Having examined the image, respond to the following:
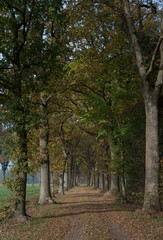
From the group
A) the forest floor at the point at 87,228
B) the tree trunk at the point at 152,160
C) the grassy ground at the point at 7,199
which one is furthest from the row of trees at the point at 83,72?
the forest floor at the point at 87,228

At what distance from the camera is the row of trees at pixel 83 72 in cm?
1116

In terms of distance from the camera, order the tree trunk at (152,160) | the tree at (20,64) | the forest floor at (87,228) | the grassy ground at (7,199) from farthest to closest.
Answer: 1. the tree trunk at (152,160)
2. the tree at (20,64)
3. the grassy ground at (7,199)
4. the forest floor at (87,228)

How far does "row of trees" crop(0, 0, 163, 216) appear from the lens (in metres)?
11.2

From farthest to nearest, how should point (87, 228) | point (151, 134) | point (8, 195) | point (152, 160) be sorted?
point (151, 134) < point (152, 160) < point (8, 195) < point (87, 228)

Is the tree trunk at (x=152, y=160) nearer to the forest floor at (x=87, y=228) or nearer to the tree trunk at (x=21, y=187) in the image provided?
the forest floor at (x=87, y=228)

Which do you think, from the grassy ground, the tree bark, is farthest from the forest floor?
the tree bark

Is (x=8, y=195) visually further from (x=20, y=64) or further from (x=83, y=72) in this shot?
(x=83, y=72)

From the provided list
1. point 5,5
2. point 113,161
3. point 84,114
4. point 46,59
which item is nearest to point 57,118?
point 84,114

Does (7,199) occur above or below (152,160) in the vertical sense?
below

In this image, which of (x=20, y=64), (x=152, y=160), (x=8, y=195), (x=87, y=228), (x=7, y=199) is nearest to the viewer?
(x=87, y=228)

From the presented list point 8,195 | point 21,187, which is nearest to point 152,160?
point 21,187

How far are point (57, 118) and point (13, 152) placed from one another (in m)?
13.2

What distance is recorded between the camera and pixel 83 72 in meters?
16.2

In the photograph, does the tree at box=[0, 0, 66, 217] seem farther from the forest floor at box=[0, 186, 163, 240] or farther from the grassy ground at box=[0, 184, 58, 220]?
the forest floor at box=[0, 186, 163, 240]
